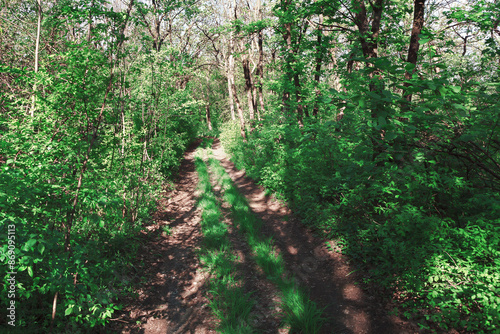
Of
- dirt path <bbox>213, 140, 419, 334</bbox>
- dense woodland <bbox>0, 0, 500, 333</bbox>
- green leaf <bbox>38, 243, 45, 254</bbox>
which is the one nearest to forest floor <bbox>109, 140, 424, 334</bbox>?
dirt path <bbox>213, 140, 419, 334</bbox>

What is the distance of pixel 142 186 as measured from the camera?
23.1 ft

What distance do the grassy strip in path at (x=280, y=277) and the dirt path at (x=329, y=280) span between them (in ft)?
0.72

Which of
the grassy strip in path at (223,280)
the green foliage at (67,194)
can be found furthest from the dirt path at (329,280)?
the green foliage at (67,194)

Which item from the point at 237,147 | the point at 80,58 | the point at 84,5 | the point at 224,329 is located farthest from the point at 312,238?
the point at 237,147

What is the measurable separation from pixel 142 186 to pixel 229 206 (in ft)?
8.63

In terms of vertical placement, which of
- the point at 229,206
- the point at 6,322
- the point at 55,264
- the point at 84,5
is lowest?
the point at 229,206

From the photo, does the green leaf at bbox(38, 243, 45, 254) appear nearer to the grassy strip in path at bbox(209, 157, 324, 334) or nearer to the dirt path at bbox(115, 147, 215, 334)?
the dirt path at bbox(115, 147, 215, 334)

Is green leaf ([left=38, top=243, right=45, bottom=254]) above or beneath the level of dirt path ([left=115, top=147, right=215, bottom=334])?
above

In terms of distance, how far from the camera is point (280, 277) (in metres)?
4.42

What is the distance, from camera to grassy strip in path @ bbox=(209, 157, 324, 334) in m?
3.42

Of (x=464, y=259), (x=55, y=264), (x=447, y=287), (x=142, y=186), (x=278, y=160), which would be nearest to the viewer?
(x=55, y=264)

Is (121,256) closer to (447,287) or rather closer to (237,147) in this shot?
(447,287)

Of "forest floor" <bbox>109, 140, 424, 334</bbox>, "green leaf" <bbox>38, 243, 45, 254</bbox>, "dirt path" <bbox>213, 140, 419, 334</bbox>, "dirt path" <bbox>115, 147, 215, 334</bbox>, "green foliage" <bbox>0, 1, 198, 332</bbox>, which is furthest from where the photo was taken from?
"dirt path" <bbox>115, 147, 215, 334</bbox>

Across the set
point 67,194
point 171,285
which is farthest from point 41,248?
point 171,285
